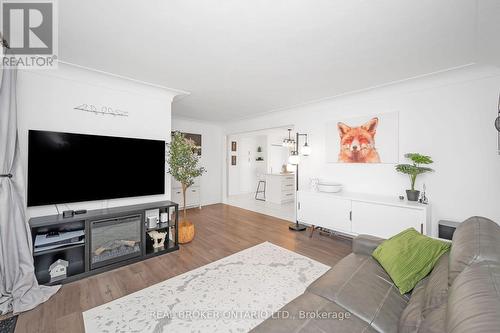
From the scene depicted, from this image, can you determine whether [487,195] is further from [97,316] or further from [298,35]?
[97,316]

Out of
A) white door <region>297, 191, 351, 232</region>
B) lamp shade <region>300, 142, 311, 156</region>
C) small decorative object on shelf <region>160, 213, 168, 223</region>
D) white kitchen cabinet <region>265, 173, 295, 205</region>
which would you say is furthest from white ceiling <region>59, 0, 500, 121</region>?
white kitchen cabinet <region>265, 173, 295, 205</region>

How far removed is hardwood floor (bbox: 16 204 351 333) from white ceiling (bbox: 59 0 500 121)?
2.44 metres

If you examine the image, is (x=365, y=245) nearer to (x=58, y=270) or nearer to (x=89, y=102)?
(x=58, y=270)

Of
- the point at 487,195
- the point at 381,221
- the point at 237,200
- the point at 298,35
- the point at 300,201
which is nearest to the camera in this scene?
the point at 298,35

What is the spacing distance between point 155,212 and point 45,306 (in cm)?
140

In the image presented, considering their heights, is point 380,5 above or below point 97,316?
above

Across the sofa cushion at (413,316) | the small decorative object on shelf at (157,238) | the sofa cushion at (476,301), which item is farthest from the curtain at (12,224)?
the sofa cushion at (476,301)

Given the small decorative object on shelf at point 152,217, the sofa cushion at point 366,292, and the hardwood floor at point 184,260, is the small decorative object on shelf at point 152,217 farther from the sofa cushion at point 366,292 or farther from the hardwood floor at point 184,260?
the sofa cushion at point 366,292

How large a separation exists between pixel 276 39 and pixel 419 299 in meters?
2.17

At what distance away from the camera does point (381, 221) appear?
2.88m

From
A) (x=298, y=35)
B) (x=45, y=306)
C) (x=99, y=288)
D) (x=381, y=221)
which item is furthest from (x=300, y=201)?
(x=45, y=306)

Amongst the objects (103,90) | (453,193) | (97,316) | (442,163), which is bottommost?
(97,316)

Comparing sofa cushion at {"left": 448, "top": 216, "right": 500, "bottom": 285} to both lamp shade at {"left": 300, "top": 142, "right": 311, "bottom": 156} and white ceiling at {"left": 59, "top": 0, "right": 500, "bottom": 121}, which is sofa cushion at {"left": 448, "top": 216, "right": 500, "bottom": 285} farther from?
lamp shade at {"left": 300, "top": 142, "right": 311, "bottom": 156}

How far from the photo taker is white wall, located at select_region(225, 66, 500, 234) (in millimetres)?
2482
